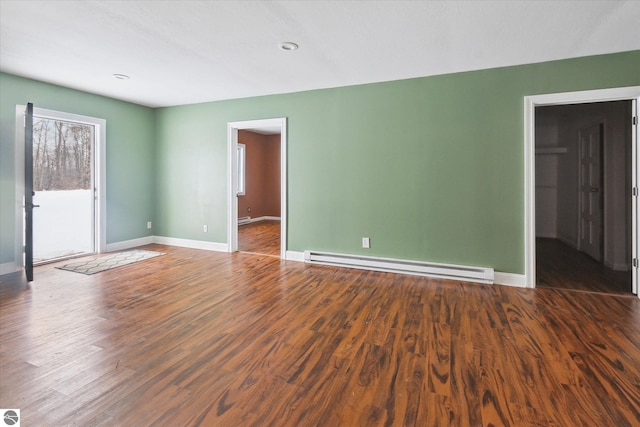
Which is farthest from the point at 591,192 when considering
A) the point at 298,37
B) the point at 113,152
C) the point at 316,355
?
the point at 113,152

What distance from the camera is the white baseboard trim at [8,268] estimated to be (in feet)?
13.6

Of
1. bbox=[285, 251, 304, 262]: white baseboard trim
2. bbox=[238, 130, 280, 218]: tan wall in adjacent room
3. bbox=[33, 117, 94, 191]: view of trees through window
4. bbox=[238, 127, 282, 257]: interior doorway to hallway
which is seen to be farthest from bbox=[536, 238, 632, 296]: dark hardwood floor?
bbox=[238, 130, 280, 218]: tan wall in adjacent room

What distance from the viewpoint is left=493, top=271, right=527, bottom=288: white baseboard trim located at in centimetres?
373

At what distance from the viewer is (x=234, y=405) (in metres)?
1.72

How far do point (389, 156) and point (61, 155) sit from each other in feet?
15.7

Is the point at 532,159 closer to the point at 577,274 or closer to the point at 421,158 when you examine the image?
the point at 421,158

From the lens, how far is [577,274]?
4168 millimetres

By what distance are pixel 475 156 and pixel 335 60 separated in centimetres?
195

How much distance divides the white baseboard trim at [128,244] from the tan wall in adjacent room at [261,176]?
119 inches

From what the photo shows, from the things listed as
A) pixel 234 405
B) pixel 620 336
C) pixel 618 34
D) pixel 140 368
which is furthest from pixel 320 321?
pixel 618 34

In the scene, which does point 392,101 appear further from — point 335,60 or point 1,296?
point 1,296

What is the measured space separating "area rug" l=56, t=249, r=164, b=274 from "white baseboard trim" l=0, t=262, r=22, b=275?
470mm

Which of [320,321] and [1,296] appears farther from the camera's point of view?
[1,296]

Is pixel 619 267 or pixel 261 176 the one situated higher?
pixel 261 176
